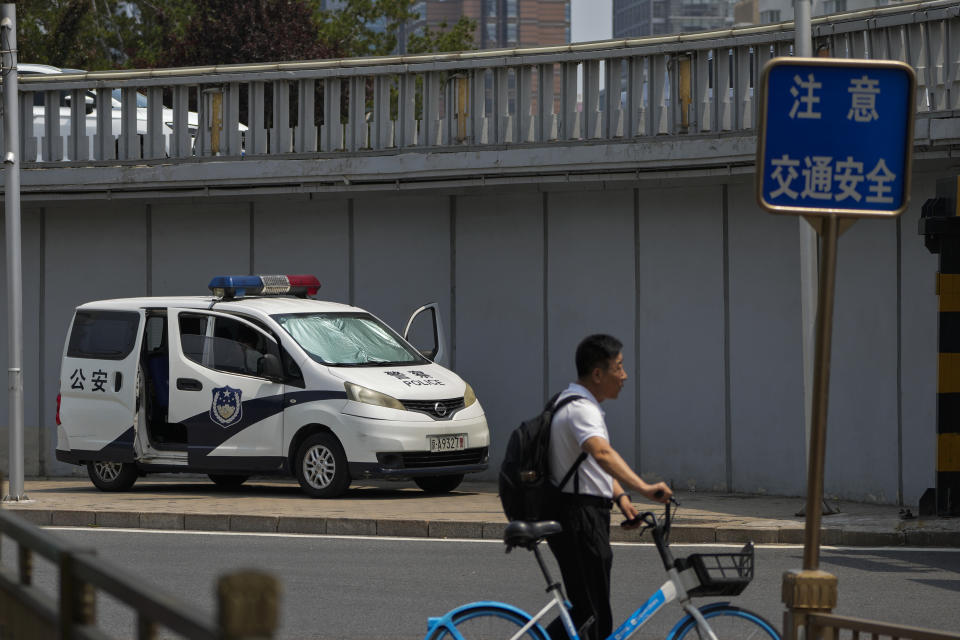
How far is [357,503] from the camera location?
46.2 feet

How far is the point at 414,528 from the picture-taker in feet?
41.4

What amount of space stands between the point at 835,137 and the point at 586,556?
A: 2.01 meters

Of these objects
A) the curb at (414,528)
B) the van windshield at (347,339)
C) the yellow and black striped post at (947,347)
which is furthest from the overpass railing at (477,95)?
the curb at (414,528)

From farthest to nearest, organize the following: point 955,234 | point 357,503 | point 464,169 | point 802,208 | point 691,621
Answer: point 464,169 → point 357,503 → point 955,234 → point 691,621 → point 802,208

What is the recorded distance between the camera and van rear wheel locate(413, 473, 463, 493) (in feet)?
50.0

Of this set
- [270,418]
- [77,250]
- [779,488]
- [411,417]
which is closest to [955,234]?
[779,488]

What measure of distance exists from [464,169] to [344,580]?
7143mm

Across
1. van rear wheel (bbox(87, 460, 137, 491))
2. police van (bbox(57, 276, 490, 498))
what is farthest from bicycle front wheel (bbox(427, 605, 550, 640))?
van rear wheel (bbox(87, 460, 137, 491))

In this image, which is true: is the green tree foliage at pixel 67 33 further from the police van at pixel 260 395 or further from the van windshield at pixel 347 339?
the van windshield at pixel 347 339

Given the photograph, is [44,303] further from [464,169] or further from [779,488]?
[779,488]

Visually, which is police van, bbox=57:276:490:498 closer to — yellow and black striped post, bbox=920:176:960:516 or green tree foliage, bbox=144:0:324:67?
yellow and black striped post, bbox=920:176:960:516

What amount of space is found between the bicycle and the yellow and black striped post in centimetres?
702

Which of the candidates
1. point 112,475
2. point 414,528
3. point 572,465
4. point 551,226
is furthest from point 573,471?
point 551,226

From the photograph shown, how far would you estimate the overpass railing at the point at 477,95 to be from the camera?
14.1 metres
